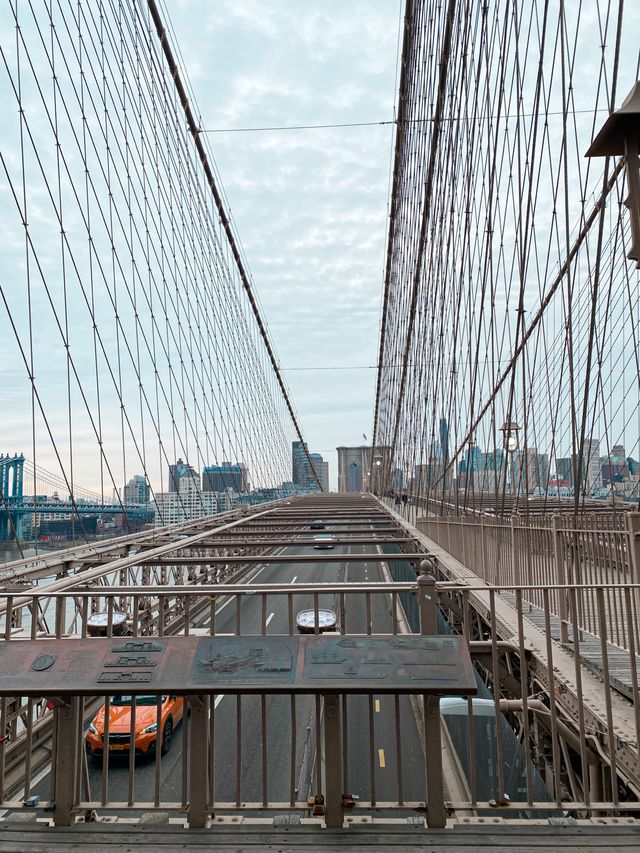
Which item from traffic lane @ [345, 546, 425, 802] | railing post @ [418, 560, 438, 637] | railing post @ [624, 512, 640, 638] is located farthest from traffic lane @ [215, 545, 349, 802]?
railing post @ [418, 560, 438, 637]

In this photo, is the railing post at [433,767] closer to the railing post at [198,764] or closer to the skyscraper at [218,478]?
the railing post at [198,764]

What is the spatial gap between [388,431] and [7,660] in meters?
45.0

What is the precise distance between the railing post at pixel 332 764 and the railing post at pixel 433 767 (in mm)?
366

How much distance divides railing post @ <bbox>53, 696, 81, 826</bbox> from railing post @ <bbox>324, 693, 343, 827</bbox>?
1.08 metres

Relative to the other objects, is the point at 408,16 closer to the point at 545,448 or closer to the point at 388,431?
the point at 545,448

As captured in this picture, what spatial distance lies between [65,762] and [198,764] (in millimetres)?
564

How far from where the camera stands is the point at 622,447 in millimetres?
15492

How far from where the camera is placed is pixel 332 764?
89.2 inches

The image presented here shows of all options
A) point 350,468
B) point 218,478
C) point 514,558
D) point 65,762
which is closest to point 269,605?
point 218,478

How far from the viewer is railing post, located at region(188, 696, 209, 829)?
88.8 inches

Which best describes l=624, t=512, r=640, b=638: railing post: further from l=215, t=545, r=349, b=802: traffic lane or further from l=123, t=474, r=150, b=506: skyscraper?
l=123, t=474, r=150, b=506: skyscraper

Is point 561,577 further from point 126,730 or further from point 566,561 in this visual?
point 126,730

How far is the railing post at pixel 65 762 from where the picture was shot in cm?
229

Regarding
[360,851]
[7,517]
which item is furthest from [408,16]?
[360,851]
